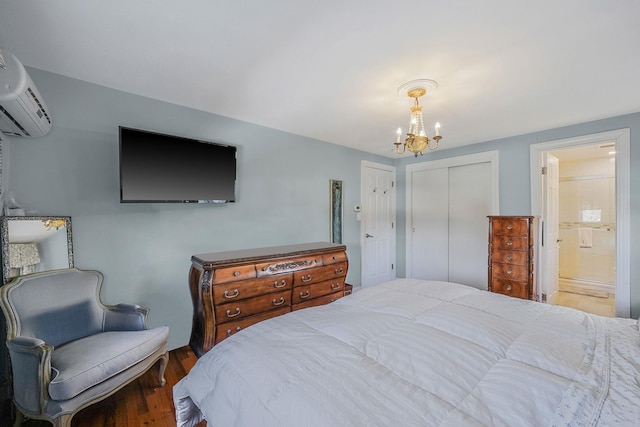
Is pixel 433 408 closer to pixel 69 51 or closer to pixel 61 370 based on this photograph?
pixel 61 370

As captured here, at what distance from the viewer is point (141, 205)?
7.58 feet

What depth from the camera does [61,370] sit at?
145 cm

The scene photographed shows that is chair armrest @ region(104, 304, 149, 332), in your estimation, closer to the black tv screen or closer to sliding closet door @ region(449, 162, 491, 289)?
the black tv screen

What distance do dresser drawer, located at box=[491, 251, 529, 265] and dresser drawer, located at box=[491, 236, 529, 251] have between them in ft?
0.15

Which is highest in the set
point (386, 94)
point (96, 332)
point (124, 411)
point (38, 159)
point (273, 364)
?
point (386, 94)

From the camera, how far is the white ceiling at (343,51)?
52.7 inches

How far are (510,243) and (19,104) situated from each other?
13.6 ft

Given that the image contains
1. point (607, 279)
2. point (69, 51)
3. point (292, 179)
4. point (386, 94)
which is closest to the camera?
point (69, 51)

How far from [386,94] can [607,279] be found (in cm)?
507

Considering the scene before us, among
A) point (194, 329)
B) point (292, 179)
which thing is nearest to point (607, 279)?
point (292, 179)

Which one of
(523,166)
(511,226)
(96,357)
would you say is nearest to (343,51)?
(96,357)

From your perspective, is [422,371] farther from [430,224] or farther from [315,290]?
[430,224]

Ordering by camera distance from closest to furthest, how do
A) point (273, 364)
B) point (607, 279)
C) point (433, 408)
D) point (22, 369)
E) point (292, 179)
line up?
point (433, 408) → point (273, 364) → point (22, 369) → point (292, 179) → point (607, 279)

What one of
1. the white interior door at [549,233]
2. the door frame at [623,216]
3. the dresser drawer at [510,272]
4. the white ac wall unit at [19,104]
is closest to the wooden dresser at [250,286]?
the white ac wall unit at [19,104]
